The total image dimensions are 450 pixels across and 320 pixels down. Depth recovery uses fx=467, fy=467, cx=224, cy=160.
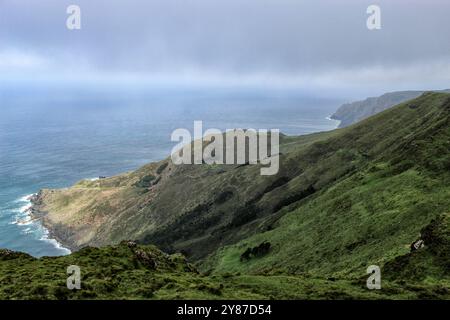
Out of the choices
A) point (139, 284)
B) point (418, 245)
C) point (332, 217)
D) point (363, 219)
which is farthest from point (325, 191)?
point (139, 284)

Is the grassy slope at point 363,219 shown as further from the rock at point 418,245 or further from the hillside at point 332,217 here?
the rock at point 418,245

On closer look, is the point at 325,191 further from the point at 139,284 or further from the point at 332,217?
the point at 139,284

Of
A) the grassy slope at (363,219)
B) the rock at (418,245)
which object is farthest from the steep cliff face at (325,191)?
the rock at (418,245)

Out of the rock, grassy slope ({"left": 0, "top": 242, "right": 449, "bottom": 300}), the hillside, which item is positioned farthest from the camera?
the rock

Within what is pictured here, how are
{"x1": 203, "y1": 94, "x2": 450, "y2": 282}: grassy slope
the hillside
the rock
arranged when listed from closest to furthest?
the hillside → the rock → {"x1": 203, "y1": 94, "x2": 450, "y2": 282}: grassy slope

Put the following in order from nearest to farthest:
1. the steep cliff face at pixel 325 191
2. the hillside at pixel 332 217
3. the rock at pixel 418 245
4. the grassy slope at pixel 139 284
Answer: the grassy slope at pixel 139 284, the hillside at pixel 332 217, the rock at pixel 418 245, the steep cliff face at pixel 325 191

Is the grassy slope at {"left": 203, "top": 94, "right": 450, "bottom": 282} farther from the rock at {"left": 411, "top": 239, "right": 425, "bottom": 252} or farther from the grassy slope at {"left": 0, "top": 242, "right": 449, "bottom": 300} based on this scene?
the grassy slope at {"left": 0, "top": 242, "right": 449, "bottom": 300}

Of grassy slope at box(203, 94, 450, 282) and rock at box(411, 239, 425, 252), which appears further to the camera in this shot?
grassy slope at box(203, 94, 450, 282)

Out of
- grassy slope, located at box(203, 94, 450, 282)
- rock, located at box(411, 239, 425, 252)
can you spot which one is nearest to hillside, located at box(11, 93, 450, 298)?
grassy slope, located at box(203, 94, 450, 282)
